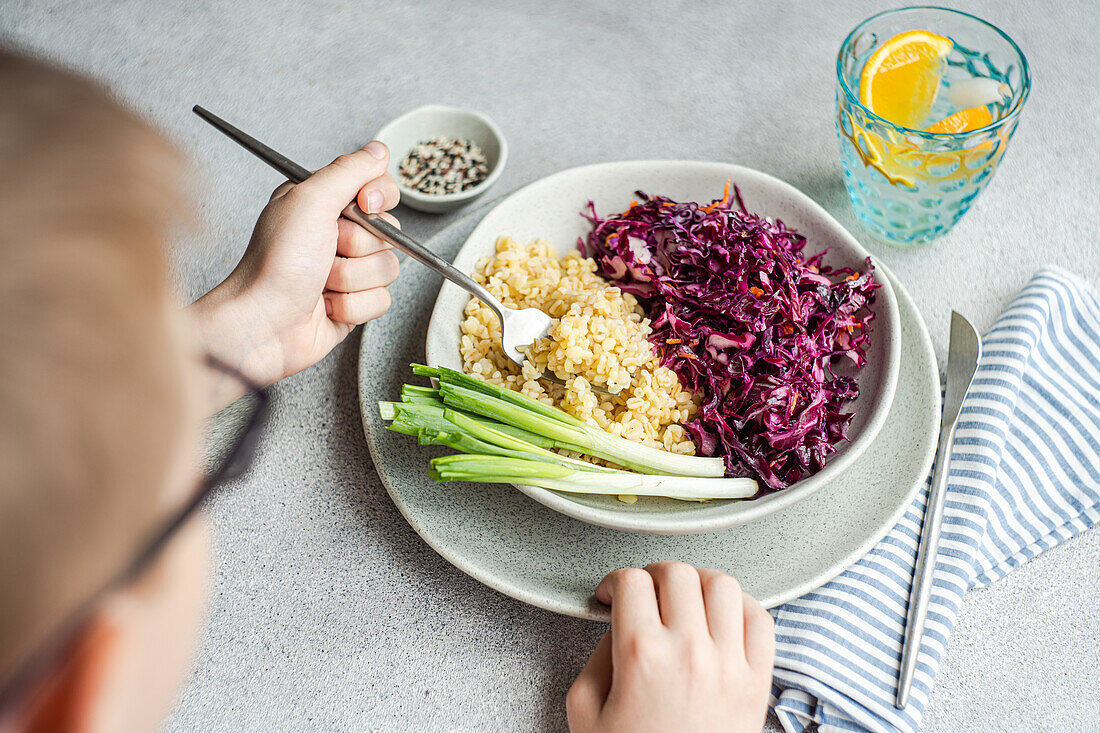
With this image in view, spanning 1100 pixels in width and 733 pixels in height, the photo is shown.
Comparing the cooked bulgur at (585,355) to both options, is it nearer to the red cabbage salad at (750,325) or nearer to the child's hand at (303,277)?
the red cabbage salad at (750,325)

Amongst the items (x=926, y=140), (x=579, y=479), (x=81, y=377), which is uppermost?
(x=81, y=377)

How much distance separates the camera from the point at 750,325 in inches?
57.4

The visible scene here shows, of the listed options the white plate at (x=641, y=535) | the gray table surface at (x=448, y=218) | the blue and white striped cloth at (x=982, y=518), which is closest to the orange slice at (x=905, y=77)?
the gray table surface at (x=448, y=218)

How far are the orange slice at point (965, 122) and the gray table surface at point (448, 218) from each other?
11.9 inches

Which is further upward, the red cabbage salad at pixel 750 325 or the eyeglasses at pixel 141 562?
the eyeglasses at pixel 141 562

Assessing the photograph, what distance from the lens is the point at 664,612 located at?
1.14m

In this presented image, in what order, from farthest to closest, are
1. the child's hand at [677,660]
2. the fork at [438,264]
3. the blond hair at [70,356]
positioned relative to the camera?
the fork at [438,264], the child's hand at [677,660], the blond hair at [70,356]

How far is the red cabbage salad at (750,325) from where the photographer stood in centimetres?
140

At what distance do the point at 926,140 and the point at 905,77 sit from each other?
10.7 inches

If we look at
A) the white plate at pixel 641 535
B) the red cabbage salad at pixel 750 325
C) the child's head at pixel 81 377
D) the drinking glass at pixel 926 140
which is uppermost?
the child's head at pixel 81 377

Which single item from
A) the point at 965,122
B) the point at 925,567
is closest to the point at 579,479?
the point at 925,567

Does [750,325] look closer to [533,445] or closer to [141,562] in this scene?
[533,445]

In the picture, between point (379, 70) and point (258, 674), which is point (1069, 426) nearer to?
point (258, 674)

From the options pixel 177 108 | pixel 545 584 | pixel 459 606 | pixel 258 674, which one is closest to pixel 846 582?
pixel 545 584
